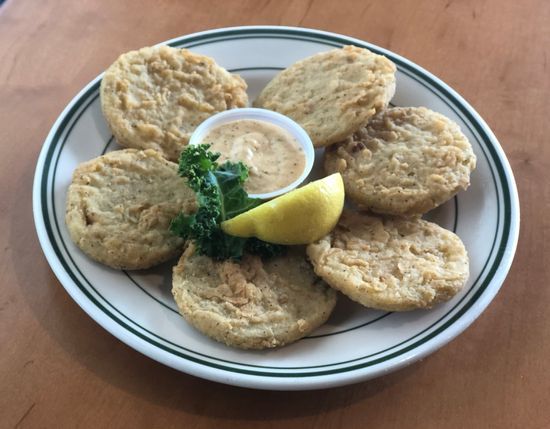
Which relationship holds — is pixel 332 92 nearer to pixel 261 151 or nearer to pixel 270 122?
pixel 270 122

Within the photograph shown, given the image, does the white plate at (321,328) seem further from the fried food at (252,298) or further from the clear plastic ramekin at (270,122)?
the clear plastic ramekin at (270,122)

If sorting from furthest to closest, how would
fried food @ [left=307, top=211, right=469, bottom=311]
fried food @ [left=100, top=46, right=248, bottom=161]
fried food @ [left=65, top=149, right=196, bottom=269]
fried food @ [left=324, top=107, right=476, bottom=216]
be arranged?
fried food @ [left=100, top=46, right=248, bottom=161], fried food @ [left=324, top=107, right=476, bottom=216], fried food @ [left=65, top=149, right=196, bottom=269], fried food @ [left=307, top=211, right=469, bottom=311]

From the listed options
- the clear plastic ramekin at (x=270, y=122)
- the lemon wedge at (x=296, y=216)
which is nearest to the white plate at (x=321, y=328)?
the lemon wedge at (x=296, y=216)

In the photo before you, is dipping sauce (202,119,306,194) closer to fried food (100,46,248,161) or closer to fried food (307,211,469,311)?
fried food (100,46,248,161)

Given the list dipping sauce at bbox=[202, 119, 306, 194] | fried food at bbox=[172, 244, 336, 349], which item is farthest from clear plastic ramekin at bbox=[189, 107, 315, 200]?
fried food at bbox=[172, 244, 336, 349]

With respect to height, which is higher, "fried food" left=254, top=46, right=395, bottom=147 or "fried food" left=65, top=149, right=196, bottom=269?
"fried food" left=254, top=46, right=395, bottom=147

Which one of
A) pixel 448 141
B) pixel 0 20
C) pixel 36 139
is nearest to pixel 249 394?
pixel 448 141
